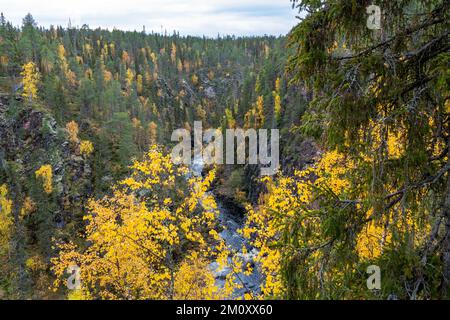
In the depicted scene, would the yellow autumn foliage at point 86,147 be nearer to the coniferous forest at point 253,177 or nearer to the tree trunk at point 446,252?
the coniferous forest at point 253,177

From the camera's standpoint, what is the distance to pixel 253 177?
66.1 metres

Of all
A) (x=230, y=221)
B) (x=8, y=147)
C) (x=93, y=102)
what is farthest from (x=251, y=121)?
(x=8, y=147)

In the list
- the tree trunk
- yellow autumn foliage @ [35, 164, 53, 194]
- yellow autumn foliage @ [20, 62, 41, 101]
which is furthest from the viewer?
yellow autumn foliage @ [20, 62, 41, 101]

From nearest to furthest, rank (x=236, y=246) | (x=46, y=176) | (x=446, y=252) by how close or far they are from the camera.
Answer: (x=446, y=252) < (x=236, y=246) < (x=46, y=176)

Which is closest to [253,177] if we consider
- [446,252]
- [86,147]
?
[86,147]

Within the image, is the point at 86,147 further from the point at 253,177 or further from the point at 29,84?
the point at 253,177

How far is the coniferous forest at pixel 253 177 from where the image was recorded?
4.45m

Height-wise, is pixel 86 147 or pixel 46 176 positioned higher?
pixel 86 147

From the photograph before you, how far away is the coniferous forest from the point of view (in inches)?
175

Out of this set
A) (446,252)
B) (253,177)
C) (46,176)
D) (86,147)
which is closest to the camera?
(446,252)

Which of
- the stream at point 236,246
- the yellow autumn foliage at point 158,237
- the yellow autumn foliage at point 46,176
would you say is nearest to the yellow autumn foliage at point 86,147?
the yellow autumn foliage at point 46,176

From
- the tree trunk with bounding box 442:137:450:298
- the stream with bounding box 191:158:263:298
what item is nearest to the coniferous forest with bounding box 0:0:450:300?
the tree trunk with bounding box 442:137:450:298

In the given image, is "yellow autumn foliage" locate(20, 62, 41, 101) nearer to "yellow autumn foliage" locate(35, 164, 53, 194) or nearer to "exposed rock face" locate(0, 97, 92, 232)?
"exposed rock face" locate(0, 97, 92, 232)

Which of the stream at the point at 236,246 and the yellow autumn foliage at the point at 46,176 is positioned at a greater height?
the yellow autumn foliage at the point at 46,176
